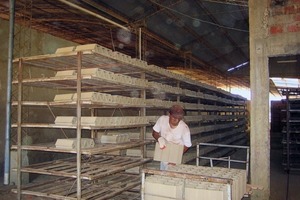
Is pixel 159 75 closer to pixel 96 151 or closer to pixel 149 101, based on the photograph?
pixel 149 101

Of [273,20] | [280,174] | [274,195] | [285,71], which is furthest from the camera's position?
[285,71]

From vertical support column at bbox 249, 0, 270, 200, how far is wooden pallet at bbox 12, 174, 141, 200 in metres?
2.58

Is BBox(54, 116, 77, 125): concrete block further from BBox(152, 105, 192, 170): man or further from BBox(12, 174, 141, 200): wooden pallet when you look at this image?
BBox(152, 105, 192, 170): man

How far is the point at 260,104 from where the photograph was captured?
6004 millimetres

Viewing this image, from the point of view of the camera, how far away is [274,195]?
284 inches

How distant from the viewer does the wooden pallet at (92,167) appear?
5606 mm

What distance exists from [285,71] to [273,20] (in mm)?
11615

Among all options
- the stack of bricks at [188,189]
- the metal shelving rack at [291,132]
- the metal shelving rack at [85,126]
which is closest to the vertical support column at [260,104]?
the stack of bricks at [188,189]

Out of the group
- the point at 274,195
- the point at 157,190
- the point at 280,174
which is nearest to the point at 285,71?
the point at 280,174

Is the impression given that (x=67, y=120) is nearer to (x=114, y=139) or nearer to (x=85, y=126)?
(x=85, y=126)

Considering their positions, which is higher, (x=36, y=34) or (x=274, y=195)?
(x=36, y=34)

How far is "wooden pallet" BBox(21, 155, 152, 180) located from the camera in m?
5.61

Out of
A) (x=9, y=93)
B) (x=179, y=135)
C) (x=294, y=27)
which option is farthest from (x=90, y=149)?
(x=294, y=27)

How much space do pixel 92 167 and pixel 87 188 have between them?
563 millimetres
